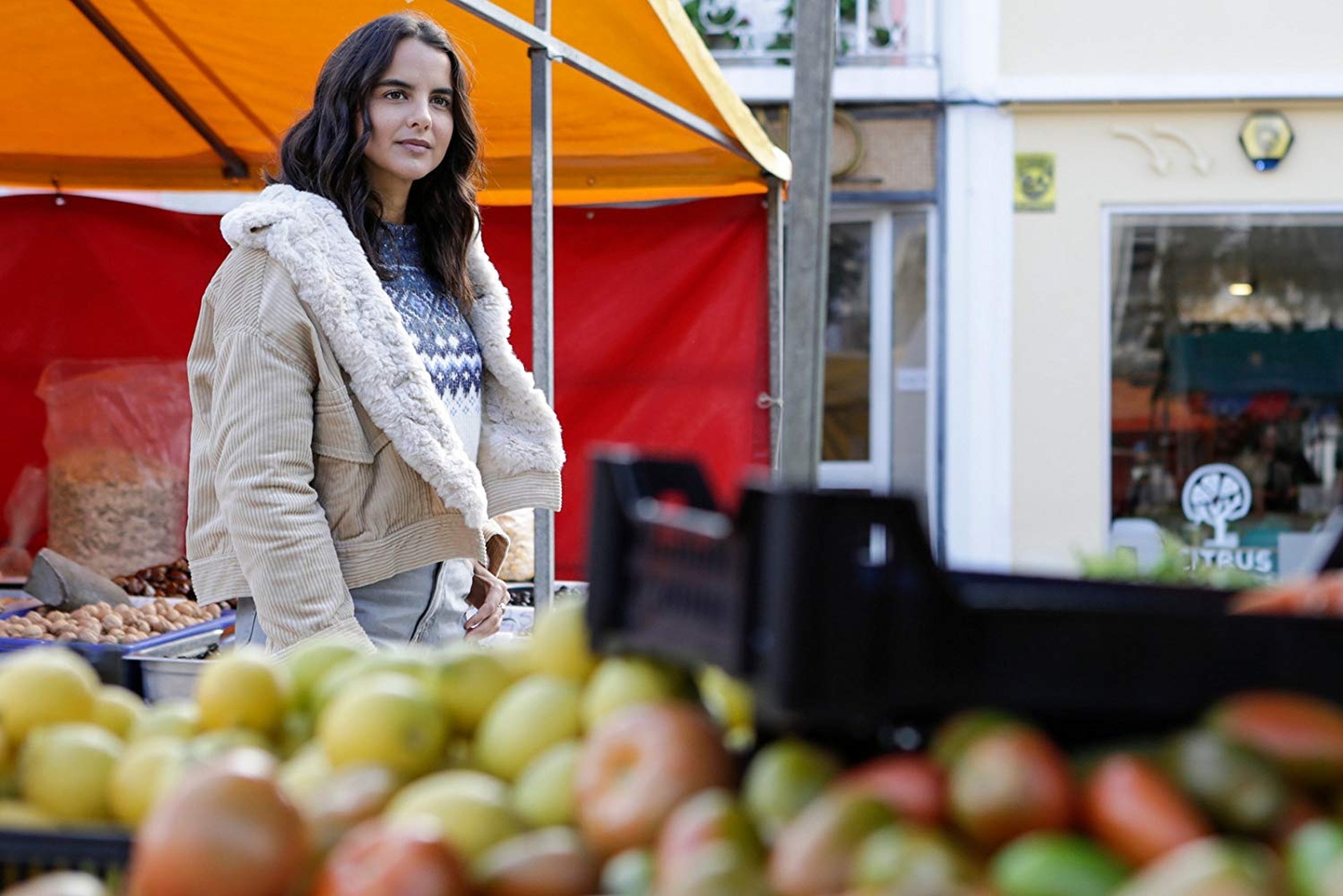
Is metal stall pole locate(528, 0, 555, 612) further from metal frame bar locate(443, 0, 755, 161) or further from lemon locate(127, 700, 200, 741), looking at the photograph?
lemon locate(127, 700, 200, 741)

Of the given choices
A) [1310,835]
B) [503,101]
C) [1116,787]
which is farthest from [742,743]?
[503,101]

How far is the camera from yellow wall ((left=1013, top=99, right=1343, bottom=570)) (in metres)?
7.63

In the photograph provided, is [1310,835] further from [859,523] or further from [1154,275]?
[1154,275]

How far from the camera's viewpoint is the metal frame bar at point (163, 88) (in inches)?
162

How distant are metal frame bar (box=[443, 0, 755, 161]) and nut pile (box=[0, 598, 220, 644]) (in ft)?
5.31

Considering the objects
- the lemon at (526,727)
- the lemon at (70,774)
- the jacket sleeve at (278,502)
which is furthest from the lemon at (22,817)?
the jacket sleeve at (278,502)

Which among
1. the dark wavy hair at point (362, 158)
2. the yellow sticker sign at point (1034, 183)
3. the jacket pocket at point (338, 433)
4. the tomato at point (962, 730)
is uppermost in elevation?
the yellow sticker sign at point (1034, 183)

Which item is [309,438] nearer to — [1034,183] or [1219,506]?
[1034,183]

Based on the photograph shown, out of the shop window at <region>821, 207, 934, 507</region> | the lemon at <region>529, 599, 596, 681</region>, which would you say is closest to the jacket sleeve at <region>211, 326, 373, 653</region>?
the lemon at <region>529, 599, 596, 681</region>

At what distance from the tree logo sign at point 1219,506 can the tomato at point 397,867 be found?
7.50 m

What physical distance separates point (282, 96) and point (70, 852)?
12.8 ft

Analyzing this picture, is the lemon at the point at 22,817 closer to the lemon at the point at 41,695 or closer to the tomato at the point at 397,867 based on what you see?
the lemon at the point at 41,695

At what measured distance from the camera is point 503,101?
4.49m

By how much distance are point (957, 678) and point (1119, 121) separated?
7307 mm
